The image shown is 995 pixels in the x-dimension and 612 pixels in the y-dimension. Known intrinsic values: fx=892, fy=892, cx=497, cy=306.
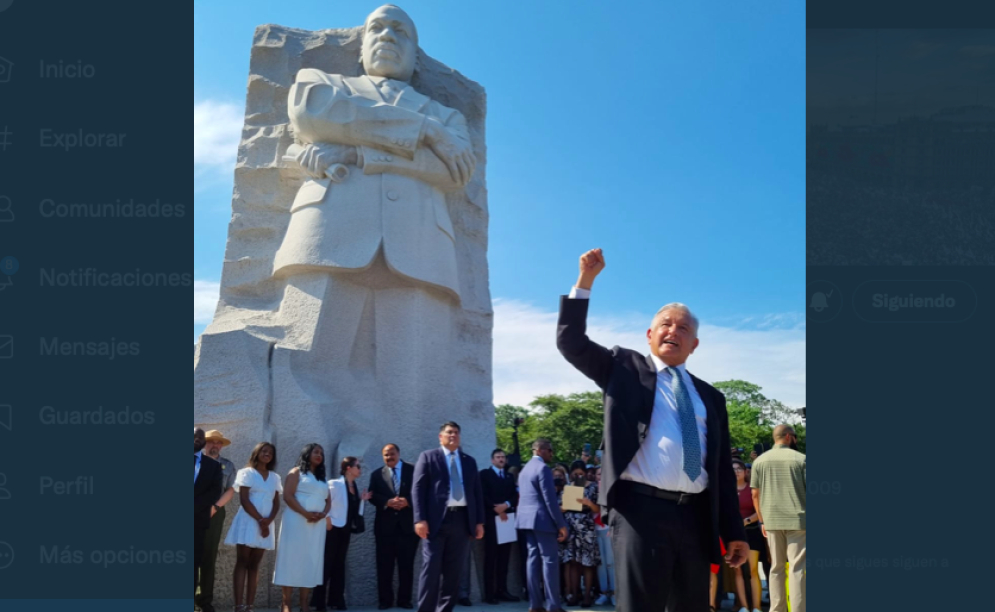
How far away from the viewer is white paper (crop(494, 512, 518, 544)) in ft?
25.4

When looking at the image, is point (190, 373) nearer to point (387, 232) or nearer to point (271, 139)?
point (387, 232)

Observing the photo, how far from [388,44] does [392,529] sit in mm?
4743

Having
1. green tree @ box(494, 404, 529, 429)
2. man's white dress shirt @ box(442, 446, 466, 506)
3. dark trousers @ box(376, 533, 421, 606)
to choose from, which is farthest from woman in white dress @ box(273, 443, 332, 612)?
green tree @ box(494, 404, 529, 429)

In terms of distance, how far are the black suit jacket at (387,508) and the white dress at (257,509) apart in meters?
0.87

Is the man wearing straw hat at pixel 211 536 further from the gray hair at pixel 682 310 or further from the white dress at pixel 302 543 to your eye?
the gray hair at pixel 682 310

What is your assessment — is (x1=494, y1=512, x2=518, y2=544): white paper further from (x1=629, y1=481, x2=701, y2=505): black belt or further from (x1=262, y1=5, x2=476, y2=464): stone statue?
(x1=629, y1=481, x2=701, y2=505): black belt

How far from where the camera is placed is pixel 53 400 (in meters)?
4.26

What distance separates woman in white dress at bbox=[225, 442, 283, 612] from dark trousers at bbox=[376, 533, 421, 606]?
1.06 meters

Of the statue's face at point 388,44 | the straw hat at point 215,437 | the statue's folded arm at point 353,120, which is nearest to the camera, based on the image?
the straw hat at point 215,437

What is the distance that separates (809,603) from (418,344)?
193 inches

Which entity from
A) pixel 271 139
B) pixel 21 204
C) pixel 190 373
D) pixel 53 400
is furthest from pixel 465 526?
pixel 271 139

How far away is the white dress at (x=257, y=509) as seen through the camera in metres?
6.39

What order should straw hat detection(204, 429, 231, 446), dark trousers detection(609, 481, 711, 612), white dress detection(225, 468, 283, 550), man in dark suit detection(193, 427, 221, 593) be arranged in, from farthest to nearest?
straw hat detection(204, 429, 231, 446)
white dress detection(225, 468, 283, 550)
man in dark suit detection(193, 427, 221, 593)
dark trousers detection(609, 481, 711, 612)

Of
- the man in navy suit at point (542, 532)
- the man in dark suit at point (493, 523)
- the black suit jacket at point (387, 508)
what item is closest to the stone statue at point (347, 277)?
the black suit jacket at point (387, 508)
